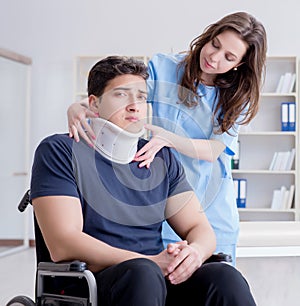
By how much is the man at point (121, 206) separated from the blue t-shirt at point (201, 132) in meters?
0.09

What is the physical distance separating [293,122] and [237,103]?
4.05 metres

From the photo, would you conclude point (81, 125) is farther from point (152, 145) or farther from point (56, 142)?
point (152, 145)

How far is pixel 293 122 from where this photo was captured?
6086mm

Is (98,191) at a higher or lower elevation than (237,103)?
lower

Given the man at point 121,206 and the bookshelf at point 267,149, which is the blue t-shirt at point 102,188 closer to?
the man at point 121,206

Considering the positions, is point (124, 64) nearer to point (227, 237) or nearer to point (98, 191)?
point (98, 191)

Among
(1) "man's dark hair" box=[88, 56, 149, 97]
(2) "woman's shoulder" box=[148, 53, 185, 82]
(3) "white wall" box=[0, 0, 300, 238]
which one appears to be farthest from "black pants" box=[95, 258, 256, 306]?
(3) "white wall" box=[0, 0, 300, 238]

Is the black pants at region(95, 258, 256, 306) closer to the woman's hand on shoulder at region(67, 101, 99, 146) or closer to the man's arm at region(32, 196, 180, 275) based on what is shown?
the man's arm at region(32, 196, 180, 275)

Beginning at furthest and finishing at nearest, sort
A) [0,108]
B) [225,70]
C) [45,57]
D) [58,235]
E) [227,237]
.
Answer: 1. [45,57]
2. [0,108]
3. [227,237]
4. [225,70]
5. [58,235]

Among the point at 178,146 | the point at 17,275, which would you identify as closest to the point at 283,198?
the point at 17,275

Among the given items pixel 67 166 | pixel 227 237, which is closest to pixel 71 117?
pixel 67 166

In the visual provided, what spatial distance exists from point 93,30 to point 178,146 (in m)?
4.56

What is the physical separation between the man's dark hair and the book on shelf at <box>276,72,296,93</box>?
4283mm

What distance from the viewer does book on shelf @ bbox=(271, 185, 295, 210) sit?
6102 mm
